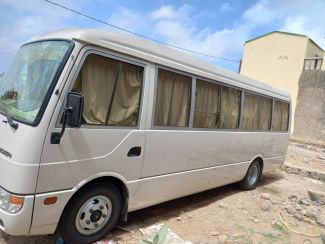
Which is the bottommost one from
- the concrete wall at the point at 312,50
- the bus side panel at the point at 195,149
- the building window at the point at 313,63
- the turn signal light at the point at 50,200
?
the turn signal light at the point at 50,200

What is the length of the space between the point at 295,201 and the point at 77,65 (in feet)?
18.7

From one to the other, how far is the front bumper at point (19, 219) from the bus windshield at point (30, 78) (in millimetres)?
838

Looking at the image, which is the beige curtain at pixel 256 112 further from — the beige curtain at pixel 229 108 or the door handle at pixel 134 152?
the door handle at pixel 134 152

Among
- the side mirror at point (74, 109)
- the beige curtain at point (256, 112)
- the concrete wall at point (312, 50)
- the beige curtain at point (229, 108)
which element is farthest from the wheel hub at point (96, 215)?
the concrete wall at point (312, 50)

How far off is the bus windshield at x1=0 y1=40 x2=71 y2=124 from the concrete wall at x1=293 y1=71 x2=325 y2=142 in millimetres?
20086

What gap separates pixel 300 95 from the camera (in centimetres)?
2186

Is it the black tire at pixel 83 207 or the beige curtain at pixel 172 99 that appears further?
the beige curtain at pixel 172 99

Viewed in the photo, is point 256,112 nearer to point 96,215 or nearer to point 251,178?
point 251,178

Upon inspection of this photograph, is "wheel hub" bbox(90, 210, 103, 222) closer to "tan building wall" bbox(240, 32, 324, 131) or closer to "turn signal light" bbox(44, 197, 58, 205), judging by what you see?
"turn signal light" bbox(44, 197, 58, 205)

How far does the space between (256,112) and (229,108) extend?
1.40 m

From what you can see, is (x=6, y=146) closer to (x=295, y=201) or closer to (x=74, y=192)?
(x=74, y=192)

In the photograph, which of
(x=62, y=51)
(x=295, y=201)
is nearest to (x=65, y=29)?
(x=62, y=51)

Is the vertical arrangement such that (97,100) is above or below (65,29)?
below

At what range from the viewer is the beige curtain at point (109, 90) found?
3.64 metres
